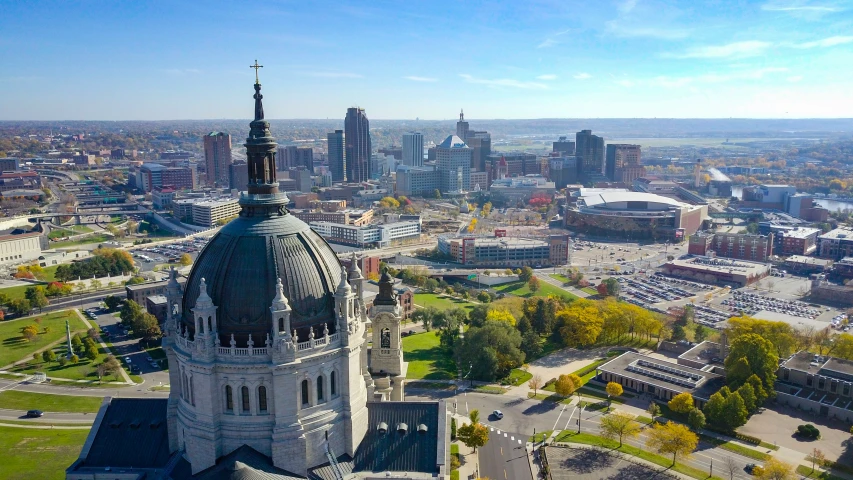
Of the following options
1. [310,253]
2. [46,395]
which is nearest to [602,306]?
[310,253]

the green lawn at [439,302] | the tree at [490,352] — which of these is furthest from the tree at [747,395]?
the green lawn at [439,302]

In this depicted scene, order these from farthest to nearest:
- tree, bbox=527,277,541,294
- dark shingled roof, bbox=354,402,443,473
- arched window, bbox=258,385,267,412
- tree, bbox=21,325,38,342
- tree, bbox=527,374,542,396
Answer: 1. tree, bbox=527,277,541,294
2. tree, bbox=21,325,38,342
3. tree, bbox=527,374,542,396
4. dark shingled roof, bbox=354,402,443,473
5. arched window, bbox=258,385,267,412

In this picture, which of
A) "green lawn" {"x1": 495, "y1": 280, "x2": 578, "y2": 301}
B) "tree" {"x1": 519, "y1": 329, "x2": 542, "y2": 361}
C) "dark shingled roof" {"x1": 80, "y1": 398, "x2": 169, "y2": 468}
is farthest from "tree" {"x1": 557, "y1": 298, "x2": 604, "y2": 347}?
"dark shingled roof" {"x1": 80, "y1": 398, "x2": 169, "y2": 468}

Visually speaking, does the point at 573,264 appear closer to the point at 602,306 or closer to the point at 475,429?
the point at 602,306

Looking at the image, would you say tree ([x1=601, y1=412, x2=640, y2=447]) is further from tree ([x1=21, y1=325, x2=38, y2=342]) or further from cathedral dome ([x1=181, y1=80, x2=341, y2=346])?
tree ([x1=21, y1=325, x2=38, y2=342])

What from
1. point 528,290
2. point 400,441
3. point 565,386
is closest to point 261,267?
point 400,441

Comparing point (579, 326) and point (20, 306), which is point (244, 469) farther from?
point (20, 306)
